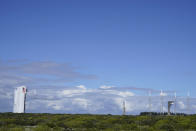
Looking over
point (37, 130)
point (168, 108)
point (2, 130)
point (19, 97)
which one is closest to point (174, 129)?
point (37, 130)

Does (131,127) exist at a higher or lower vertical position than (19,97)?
lower

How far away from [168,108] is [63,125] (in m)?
64.5

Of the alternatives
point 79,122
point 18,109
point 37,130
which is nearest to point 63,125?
point 79,122

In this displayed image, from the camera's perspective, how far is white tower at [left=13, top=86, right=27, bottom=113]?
146125 millimetres

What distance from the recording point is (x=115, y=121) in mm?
51688

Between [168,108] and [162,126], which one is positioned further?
[168,108]

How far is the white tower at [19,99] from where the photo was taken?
5753 inches

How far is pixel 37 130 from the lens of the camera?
105 ft

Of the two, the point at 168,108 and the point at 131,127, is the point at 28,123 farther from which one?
the point at 168,108

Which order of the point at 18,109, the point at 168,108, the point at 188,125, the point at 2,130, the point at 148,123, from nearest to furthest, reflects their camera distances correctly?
the point at 2,130
the point at 188,125
the point at 148,123
the point at 168,108
the point at 18,109

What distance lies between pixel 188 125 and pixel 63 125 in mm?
17846

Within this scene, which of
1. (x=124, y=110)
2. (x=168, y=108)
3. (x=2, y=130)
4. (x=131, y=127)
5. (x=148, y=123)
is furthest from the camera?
(x=124, y=110)

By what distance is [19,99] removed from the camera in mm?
146625

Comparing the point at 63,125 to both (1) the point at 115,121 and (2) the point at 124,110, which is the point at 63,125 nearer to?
(1) the point at 115,121
